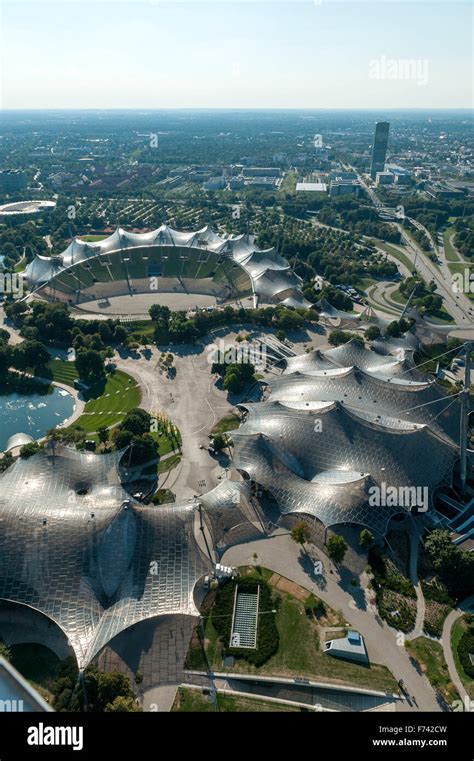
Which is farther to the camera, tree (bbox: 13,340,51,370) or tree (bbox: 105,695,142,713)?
tree (bbox: 13,340,51,370)

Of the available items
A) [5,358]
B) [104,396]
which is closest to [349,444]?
[104,396]

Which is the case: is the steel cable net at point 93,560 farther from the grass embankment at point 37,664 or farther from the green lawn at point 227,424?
the green lawn at point 227,424

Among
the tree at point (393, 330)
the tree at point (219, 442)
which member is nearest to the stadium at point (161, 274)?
the tree at point (393, 330)

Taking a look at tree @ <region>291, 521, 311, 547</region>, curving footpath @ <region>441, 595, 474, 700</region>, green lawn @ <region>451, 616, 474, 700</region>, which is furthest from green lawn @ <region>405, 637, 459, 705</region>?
tree @ <region>291, 521, 311, 547</region>

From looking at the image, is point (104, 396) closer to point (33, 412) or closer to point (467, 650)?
point (33, 412)

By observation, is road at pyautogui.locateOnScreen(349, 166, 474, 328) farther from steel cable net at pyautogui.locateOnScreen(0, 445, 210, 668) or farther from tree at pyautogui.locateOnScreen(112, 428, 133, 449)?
steel cable net at pyautogui.locateOnScreen(0, 445, 210, 668)

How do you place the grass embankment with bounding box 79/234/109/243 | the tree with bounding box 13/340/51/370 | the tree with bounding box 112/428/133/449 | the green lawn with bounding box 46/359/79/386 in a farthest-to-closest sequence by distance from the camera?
the grass embankment with bounding box 79/234/109/243
the tree with bounding box 13/340/51/370
the green lawn with bounding box 46/359/79/386
the tree with bounding box 112/428/133/449
